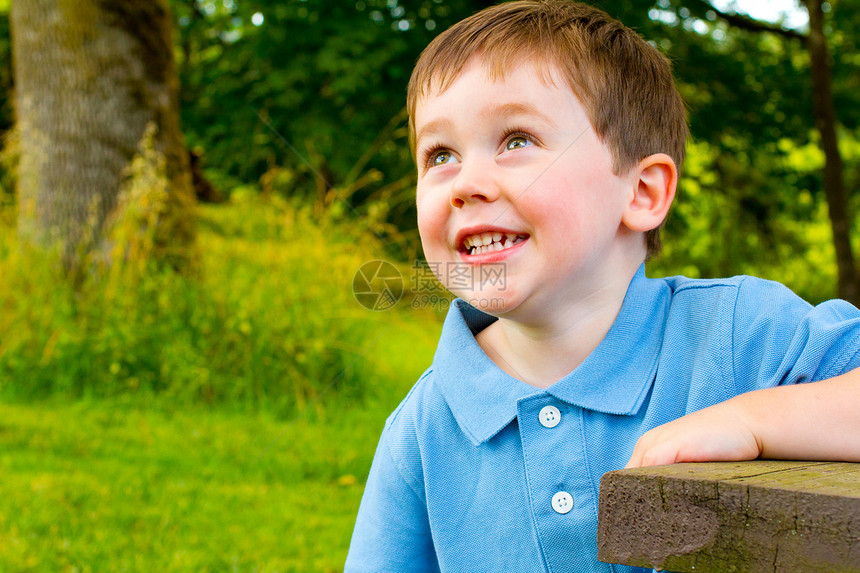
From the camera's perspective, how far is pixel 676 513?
703 millimetres

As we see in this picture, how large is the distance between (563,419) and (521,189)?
401 mm

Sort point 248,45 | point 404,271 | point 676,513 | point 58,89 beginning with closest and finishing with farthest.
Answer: point 676,513
point 404,271
point 58,89
point 248,45

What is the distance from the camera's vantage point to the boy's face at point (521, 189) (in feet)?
4.39

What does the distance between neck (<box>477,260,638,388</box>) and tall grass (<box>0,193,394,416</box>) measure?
3.11 m

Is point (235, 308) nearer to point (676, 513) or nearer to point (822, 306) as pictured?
point (822, 306)

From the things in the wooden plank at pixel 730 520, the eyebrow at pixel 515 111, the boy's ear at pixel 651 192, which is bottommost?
the wooden plank at pixel 730 520

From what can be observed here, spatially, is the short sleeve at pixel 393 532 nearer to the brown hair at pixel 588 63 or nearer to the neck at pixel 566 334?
the neck at pixel 566 334

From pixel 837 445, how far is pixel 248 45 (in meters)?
7.45

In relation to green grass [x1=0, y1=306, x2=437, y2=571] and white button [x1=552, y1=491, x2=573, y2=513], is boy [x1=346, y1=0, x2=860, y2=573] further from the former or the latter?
green grass [x1=0, y1=306, x2=437, y2=571]

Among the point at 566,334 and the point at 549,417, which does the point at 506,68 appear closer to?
the point at 566,334

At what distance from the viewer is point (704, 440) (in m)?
1.01

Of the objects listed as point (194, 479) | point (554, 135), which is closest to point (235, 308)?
point (194, 479)

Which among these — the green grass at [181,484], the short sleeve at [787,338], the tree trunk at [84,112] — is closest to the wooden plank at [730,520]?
the short sleeve at [787,338]

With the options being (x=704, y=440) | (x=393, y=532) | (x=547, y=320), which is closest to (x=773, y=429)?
(x=704, y=440)
